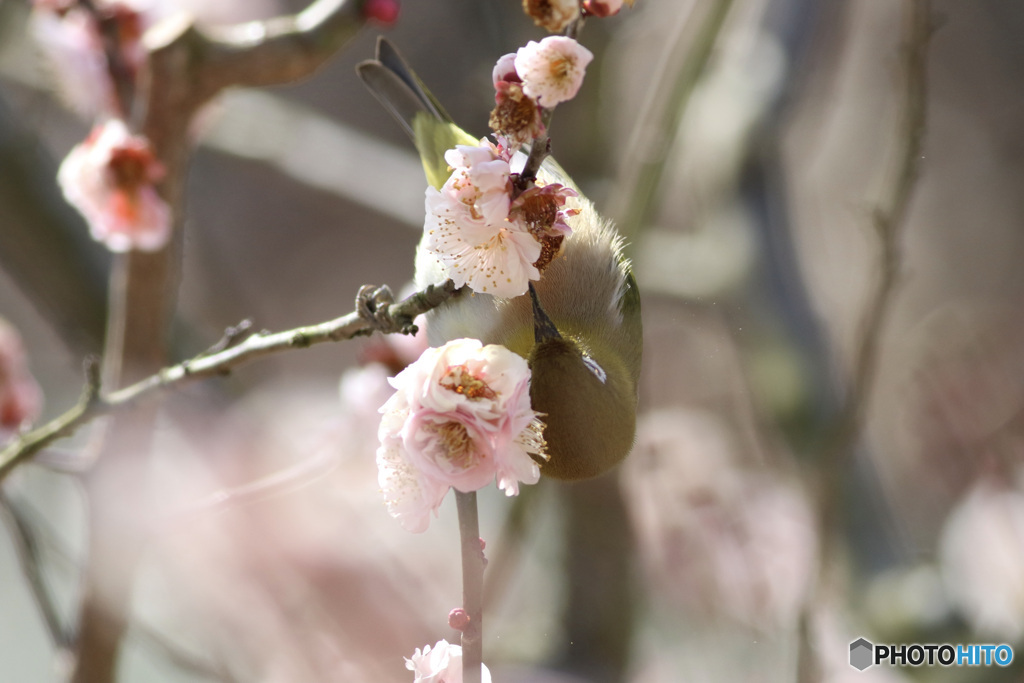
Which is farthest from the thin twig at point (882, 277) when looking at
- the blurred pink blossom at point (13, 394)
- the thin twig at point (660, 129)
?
the blurred pink blossom at point (13, 394)

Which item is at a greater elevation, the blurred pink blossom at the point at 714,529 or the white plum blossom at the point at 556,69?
the blurred pink blossom at the point at 714,529

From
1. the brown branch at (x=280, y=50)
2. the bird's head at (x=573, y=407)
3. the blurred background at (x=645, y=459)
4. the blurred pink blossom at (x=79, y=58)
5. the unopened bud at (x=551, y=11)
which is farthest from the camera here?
the blurred background at (x=645, y=459)

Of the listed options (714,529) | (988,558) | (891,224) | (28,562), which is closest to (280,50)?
(28,562)

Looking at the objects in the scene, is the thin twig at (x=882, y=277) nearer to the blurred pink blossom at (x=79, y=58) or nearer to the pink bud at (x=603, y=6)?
the pink bud at (x=603, y=6)

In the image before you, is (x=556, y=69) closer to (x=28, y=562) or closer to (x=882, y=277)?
(x=882, y=277)

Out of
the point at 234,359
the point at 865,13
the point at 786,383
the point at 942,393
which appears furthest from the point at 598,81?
the point at 865,13

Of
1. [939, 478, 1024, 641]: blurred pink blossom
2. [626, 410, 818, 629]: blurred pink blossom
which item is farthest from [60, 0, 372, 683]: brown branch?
[939, 478, 1024, 641]: blurred pink blossom
